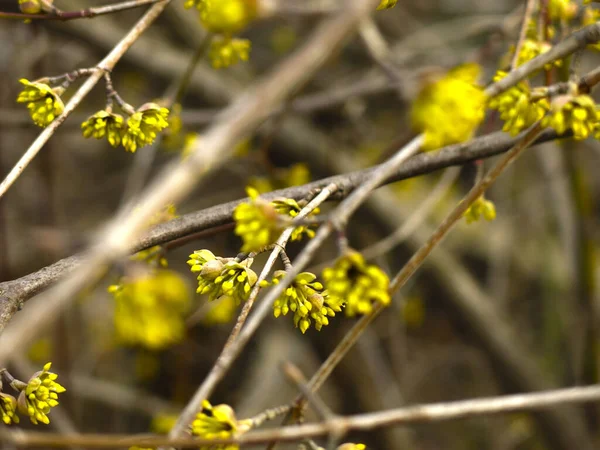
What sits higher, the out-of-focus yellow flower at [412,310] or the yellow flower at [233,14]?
the out-of-focus yellow flower at [412,310]

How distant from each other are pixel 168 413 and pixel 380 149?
1408 millimetres

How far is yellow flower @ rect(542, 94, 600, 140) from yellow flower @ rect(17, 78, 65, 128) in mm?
715

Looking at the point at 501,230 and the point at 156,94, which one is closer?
the point at 156,94

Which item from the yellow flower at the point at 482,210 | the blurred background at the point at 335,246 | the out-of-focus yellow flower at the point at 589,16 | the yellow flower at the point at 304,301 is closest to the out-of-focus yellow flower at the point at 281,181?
the blurred background at the point at 335,246

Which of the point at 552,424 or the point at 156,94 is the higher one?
the point at 156,94

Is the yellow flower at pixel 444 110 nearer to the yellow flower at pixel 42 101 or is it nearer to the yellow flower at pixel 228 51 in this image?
the yellow flower at pixel 42 101

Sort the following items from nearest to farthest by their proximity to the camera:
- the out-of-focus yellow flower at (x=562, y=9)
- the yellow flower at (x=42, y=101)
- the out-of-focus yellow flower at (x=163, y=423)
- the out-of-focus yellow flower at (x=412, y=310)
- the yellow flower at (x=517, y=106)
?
the yellow flower at (x=517, y=106)
the yellow flower at (x=42, y=101)
the out-of-focus yellow flower at (x=562, y=9)
the out-of-focus yellow flower at (x=163, y=423)
the out-of-focus yellow flower at (x=412, y=310)

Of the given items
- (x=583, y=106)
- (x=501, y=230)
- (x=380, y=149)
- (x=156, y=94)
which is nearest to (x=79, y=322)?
(x=156, y=94)

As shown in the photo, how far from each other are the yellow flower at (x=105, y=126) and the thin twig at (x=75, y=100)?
33 millimetres

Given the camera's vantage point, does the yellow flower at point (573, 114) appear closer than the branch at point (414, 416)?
No

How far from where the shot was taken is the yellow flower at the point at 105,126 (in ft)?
3.15

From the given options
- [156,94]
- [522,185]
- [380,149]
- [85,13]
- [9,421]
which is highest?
[522,185]

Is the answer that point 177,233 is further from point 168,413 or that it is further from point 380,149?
point 380,149

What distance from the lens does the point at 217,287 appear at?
878 millimetres
